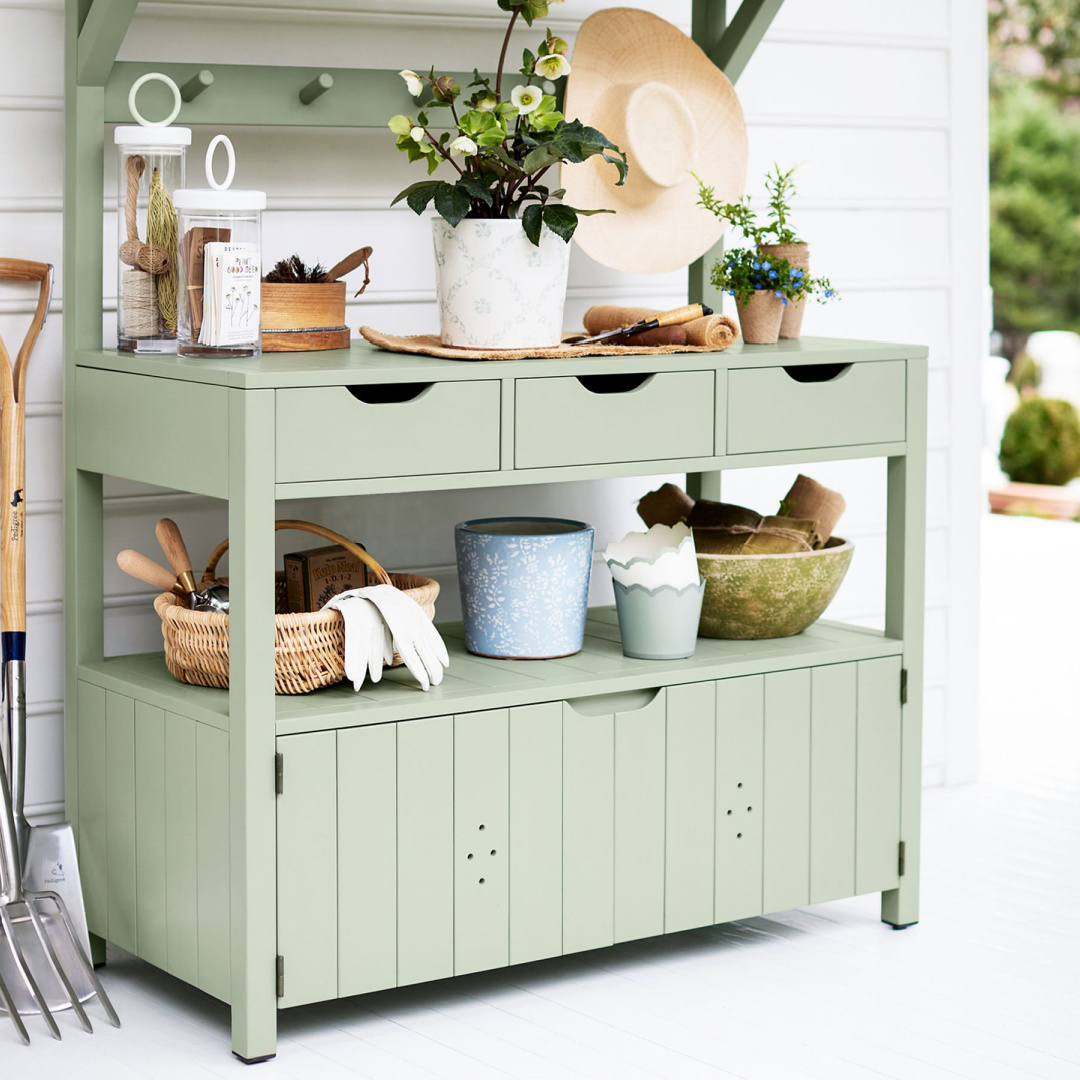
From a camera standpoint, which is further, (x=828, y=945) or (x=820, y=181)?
(x=820, y=181)

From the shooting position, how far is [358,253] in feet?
9.35

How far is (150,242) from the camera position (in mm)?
2646

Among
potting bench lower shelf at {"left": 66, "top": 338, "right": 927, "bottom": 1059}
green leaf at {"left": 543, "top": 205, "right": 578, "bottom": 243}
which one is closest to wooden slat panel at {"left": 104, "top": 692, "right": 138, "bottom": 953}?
potting bench lower shelf at {"left": 66, "top": 338, "right": 927, "bottom": 1059}

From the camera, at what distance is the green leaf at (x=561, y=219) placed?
2598mm

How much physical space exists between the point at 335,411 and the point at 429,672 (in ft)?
1.39

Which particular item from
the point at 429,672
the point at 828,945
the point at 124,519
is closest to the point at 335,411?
the point at 429,672

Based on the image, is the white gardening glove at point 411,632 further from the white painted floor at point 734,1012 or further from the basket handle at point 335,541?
the white painted floor at point 734,1012

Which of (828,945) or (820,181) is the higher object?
(820,181)

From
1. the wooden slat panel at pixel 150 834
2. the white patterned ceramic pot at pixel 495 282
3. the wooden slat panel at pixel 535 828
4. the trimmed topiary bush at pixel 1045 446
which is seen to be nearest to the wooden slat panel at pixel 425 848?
the wooden slat panel at pixel 535 828

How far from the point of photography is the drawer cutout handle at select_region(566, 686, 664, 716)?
106 inches

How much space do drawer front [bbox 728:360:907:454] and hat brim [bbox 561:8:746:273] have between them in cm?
40

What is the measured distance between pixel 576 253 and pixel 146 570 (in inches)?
43.4

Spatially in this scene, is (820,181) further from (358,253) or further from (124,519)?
(124,519)

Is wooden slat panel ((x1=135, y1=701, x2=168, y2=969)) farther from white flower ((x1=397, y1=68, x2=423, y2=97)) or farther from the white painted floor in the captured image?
white flower ((x1=397, y1=68, x2=423, y2=97))
